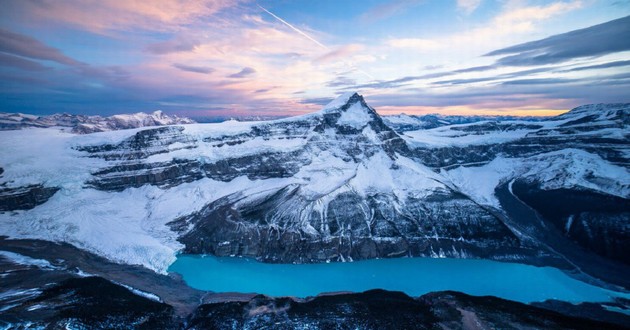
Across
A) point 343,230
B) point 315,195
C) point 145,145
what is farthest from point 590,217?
point 145,145

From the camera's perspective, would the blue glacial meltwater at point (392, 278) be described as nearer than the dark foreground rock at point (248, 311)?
No

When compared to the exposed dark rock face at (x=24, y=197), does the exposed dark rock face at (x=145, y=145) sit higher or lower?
higher

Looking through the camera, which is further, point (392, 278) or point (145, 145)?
point (145, 145)

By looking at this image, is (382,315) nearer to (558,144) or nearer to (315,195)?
(315,195)

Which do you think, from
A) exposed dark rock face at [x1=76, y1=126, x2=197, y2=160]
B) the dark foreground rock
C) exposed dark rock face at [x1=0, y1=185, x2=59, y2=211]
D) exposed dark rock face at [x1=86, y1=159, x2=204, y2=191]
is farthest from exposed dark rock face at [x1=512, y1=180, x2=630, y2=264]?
exposed dark rock face at [x1=0, y1=185, x2=59, y2=211]

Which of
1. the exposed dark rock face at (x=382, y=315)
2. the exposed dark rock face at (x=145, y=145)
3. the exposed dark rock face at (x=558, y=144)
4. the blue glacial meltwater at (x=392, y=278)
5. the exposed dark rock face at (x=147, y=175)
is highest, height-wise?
the exposed dark rock face at (x=145, y=145)

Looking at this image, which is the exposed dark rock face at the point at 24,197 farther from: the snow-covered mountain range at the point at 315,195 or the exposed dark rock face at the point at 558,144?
the exposed dark rock face at the point at 558,144

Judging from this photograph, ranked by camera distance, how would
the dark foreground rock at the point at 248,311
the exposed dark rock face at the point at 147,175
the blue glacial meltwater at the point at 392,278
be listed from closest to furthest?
1. the dark foreground rock at the point at 248,311
2. the blue glacial meltwater at the point at 392,278
3. the exposed dark rock face at the point at 147,175

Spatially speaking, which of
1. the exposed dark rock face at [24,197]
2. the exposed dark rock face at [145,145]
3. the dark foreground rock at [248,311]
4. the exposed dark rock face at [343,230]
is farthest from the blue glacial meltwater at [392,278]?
the exposed dark rock face at [145,145]
